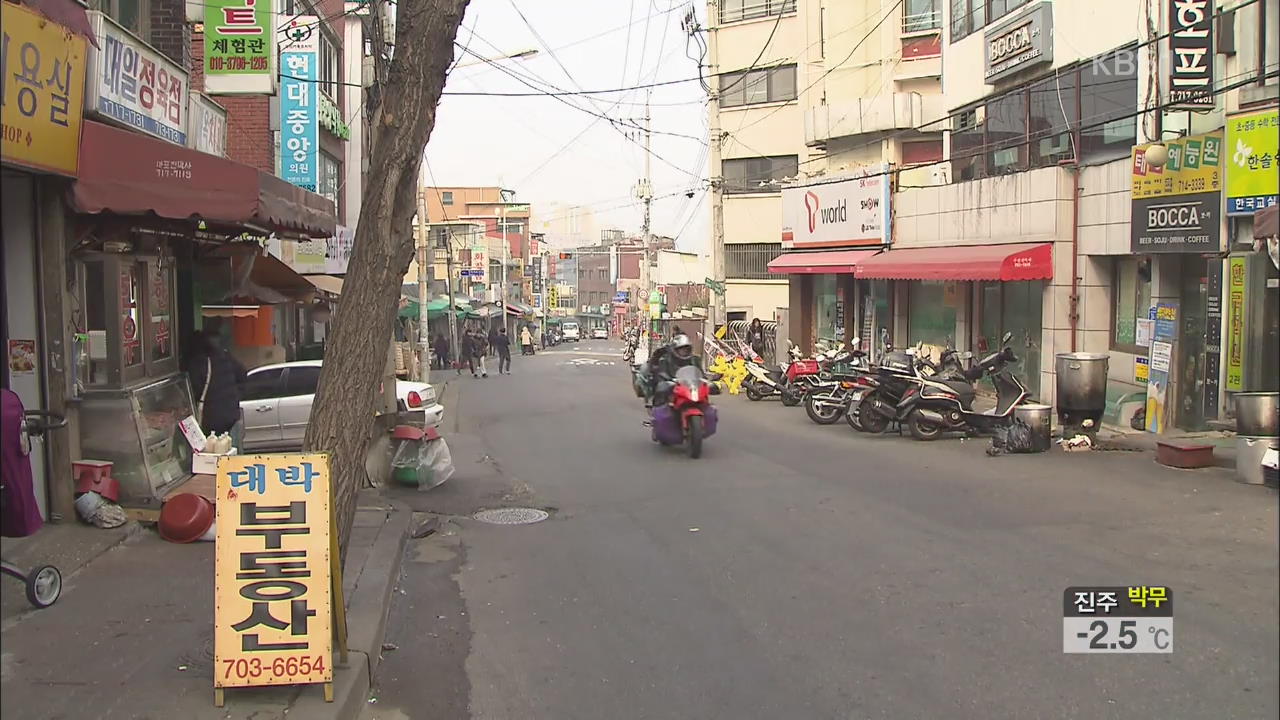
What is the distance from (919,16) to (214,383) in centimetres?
3172

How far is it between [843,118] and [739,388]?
37.6 ft

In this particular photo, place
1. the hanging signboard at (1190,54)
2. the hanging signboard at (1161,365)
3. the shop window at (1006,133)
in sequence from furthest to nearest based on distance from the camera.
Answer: the shop window at (1006,133)
the hanging signboard at (1161,365)
the hanging signboard at (1190,54)

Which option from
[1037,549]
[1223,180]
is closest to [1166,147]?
[1223,180]

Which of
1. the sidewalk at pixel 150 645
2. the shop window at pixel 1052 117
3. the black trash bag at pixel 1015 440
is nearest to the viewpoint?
the sidewalk at pixel 150 645

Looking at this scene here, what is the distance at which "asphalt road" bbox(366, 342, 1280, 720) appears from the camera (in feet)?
18.2

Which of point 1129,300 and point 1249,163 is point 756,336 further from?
point 1249,163

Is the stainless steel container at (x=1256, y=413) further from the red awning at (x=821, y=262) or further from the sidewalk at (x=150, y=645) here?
the red awning at (x=821, y=262)

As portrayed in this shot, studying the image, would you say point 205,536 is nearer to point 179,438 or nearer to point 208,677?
point 179,438

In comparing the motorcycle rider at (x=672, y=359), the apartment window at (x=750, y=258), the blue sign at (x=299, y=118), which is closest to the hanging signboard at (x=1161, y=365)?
the motorcycle rider at (x=672, y=359)

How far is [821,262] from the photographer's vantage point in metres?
28.7

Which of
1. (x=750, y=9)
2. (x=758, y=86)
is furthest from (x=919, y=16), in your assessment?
(x=750, y=9)

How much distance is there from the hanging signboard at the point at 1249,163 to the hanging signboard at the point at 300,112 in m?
16.5

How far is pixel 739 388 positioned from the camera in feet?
90.6

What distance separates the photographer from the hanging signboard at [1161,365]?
14.9 meters
